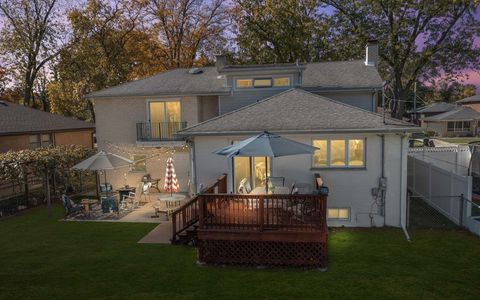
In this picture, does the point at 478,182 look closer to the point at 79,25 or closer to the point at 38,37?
the point at 79,25

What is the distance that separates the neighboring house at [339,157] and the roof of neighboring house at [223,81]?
510 cm

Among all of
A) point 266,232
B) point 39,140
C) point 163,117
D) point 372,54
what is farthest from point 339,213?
point 39,140

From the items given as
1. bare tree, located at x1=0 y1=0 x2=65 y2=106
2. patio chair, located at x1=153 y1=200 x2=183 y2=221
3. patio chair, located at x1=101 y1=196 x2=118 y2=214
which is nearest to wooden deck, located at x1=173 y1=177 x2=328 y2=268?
patio chair, located at x1=153 y1=200 x2=183 y2=221

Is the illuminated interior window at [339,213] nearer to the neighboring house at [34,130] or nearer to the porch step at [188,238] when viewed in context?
the porch step at [188,238]

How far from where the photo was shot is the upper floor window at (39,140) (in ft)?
74.1

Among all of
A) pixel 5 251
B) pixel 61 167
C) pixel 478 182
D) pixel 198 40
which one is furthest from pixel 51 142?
pixel 478 182

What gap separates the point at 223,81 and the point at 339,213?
1086 cm

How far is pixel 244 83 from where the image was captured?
18.5m

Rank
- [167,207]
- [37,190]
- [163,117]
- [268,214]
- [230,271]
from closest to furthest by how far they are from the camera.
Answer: [230,271], [268,214], [167,207], [37,190], [163,117]

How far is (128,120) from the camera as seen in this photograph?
1978cm

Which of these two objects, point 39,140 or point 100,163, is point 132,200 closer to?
point 100,163

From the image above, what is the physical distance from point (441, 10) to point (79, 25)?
1300 inches

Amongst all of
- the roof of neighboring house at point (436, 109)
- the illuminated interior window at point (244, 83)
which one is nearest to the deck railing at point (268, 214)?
the illuminated interior window at point (244, 83)

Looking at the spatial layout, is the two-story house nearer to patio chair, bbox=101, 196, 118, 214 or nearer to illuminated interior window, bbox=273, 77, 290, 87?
illuminated interior window, bbox=273, 77, 290, 87
